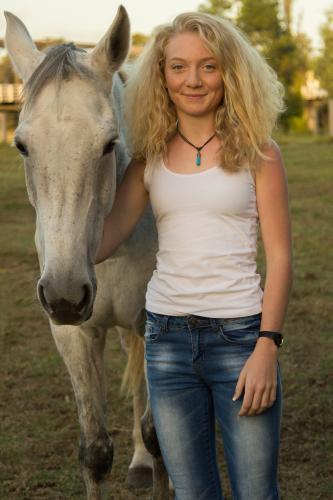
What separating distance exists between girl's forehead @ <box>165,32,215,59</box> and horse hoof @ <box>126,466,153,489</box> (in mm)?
2394

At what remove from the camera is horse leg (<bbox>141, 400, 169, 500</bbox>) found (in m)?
3.89

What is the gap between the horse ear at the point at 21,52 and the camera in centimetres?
290

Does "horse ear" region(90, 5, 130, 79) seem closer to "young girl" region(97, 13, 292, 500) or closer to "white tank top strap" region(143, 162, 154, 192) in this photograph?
"young girl" region(97, 13, 292, 500)

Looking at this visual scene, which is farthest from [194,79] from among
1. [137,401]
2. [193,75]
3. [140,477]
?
[137,401]

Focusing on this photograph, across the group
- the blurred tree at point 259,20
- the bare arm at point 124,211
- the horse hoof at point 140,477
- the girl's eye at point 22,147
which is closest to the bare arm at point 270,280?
the bare arm at point 124,211

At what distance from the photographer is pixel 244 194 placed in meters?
2.51

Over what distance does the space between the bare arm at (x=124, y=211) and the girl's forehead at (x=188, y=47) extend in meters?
0.40

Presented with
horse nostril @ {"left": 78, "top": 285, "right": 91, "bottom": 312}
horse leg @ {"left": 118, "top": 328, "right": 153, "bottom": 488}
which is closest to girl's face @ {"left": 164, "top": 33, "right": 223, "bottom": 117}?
horse nostril @ {"left": 78, "top": 285, "right": 91, "bottom": 312}

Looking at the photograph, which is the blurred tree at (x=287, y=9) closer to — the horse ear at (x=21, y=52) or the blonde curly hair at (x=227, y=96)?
the horse ear at (x=21, y=52)

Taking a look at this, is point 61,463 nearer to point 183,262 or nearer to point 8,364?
point 8,364

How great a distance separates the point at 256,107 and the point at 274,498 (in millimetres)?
1130

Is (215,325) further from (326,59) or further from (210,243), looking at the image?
(326,59)

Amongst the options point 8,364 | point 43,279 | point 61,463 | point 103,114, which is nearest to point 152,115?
point 103,114

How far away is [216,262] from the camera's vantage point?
254 cm
